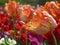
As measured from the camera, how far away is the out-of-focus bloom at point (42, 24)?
3.14 feet

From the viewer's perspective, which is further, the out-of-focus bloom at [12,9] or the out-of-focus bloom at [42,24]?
the out-of-focus bloom at [12,9]

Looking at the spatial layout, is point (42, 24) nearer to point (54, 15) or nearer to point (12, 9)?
point (54, 15)

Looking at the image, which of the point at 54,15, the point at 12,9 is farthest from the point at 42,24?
the point at 12,9

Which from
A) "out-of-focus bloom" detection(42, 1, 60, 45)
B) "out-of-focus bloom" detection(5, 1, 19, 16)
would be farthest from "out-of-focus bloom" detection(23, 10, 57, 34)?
"out-of-focus bloom" detection(5, 1, 19, 16)

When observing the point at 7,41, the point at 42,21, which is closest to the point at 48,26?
the point at 42,21

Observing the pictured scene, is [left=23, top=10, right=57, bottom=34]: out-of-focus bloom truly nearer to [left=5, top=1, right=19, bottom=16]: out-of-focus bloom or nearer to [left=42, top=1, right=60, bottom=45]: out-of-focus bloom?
[left=42, top=1, right=60, bottom=45]: out-of-focus bloom

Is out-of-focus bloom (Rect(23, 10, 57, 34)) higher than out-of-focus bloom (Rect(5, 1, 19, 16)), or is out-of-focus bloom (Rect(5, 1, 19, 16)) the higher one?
out-of-focus bloom (Rect(23, 10, 57, 34))

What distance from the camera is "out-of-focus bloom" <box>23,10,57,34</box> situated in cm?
96

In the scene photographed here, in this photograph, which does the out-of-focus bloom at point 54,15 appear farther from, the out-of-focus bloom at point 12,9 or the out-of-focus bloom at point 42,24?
the out-of-focus bloom at point 12,9

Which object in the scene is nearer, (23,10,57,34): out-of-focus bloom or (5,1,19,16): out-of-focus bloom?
(23,10,57,34): out-of-focus bloom

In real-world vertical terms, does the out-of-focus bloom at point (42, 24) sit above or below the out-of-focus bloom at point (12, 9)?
above

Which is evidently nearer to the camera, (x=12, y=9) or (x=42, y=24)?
(x=42, y=24)

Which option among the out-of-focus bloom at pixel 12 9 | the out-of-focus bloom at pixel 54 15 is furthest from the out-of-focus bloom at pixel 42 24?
the out-of-focus bloom at pixel 12 9

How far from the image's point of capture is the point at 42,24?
0.97m
